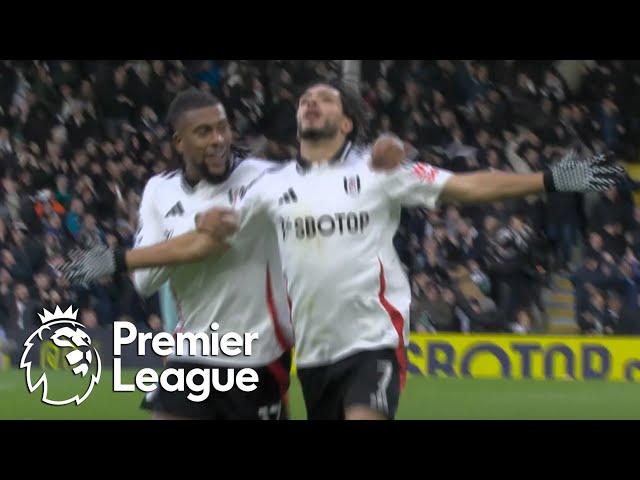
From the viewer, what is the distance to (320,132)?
680cm

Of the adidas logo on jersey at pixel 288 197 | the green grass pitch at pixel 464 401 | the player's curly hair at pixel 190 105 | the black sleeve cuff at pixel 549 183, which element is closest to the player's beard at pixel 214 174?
the player's curly hair at pixel 190 105

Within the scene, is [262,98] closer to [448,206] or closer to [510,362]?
[448,206]

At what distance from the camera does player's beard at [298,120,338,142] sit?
6.79 meters

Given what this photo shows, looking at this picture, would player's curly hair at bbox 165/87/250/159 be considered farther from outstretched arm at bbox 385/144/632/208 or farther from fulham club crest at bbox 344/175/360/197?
outstretched arm at bbox 385/144/632/208

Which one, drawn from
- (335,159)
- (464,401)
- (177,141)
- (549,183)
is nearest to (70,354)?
(464,401)

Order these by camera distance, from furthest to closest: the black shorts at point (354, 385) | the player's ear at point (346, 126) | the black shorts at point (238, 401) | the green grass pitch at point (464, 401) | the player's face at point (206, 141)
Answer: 1. the green grass pitch at point (464, 401)
2. the player's face at point (206, 141)
3. the black shorts at point (238, 401)
4. the player's ear at point (346, 126)
5. the black shorts at point (354, 385)

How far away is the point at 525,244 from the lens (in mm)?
15914

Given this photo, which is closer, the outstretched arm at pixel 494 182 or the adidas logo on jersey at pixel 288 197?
the outstretched arm at pixel 494 182

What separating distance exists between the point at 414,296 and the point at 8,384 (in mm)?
4768

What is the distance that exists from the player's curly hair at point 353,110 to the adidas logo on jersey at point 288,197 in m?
0.37

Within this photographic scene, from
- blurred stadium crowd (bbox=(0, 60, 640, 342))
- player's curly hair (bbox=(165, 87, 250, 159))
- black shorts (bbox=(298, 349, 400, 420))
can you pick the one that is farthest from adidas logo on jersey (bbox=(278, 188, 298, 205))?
blurred stadium crowd (bbox=(0, 60, 640, 342))

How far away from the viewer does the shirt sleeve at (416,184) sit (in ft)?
22.0

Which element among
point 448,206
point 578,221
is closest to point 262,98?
point 448,206

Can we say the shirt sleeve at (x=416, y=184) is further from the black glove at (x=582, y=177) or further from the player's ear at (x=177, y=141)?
the player's ear at (x=177, y=141)
